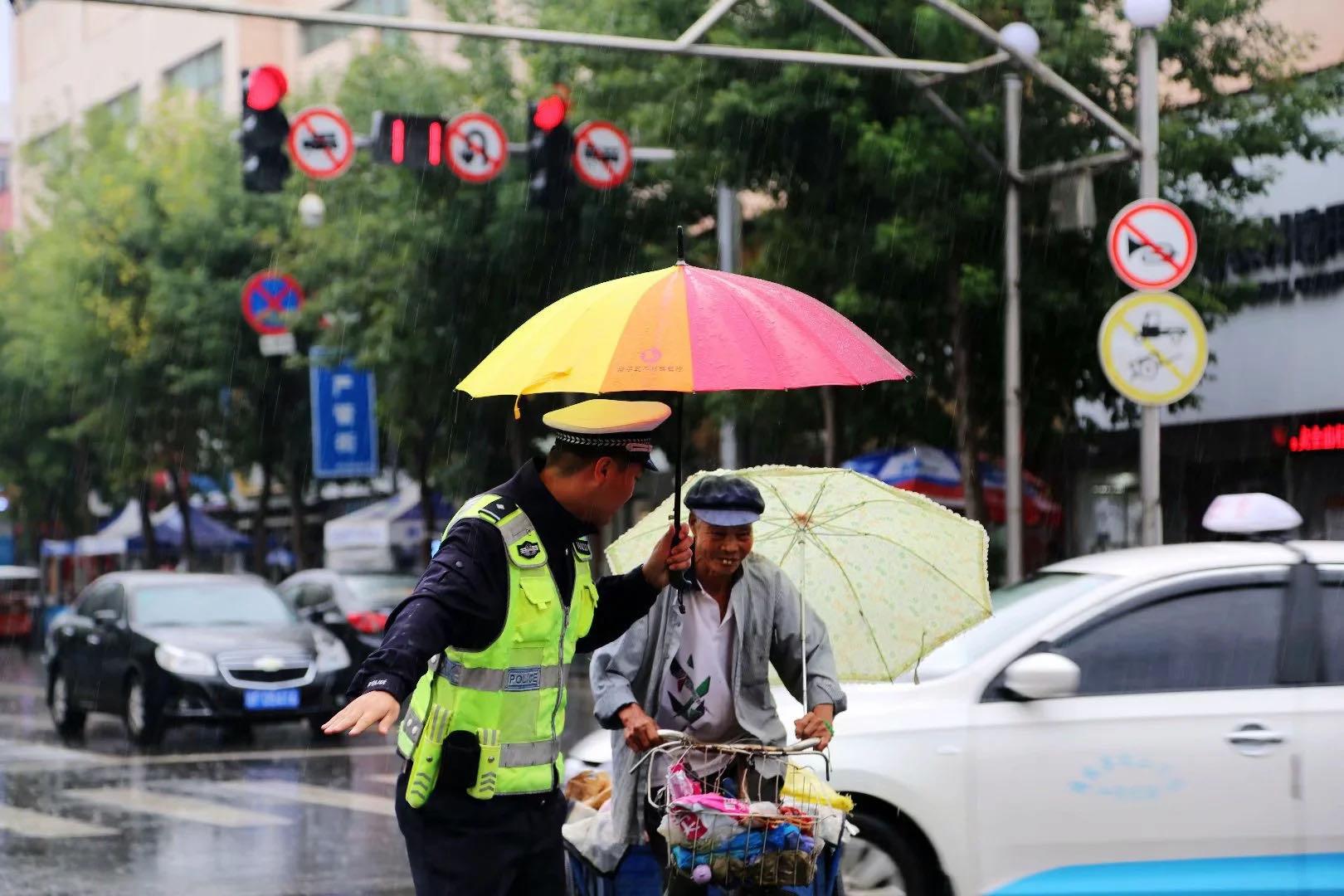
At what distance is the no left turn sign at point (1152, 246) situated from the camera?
11.9 m

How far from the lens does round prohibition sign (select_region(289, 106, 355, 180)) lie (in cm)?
1764

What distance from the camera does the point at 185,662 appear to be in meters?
16.1

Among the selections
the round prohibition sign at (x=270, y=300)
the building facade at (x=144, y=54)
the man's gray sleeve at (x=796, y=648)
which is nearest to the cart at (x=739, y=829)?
the man's gray sleeve at (x=796, y=648)

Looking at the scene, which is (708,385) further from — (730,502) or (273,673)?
(273,673)

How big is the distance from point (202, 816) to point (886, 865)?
6.15 metres

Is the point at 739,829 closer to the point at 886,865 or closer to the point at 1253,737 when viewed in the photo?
the point at 886,865

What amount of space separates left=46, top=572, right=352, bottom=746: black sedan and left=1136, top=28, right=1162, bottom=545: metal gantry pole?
7.28m

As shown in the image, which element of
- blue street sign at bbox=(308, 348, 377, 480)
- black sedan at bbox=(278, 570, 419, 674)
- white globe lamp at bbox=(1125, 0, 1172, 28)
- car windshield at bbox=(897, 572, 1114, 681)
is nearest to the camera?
car windshield at bbox=(897, 572, 1114, 681)

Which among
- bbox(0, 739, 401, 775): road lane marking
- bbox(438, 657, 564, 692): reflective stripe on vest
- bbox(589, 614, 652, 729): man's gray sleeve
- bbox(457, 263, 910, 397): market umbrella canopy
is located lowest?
bbox(0, 739, 401, 775): road lane marking

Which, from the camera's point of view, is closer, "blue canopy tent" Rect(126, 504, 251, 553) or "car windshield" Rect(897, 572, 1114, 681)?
"car windshield" Rect(897, 572, 1114, 681)

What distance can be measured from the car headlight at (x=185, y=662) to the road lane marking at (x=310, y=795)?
2.66 meters

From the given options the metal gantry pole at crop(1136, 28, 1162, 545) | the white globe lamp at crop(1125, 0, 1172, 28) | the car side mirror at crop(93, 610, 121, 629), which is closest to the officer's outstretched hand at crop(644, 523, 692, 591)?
the metal gantry pole at crop(1136, 28, 1162, 545)

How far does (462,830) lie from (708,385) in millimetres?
1073

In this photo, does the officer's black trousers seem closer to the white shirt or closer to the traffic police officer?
the traffic police officer
